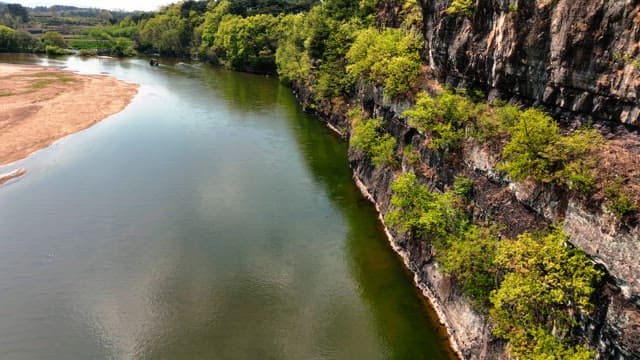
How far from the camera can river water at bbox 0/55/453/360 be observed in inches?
915

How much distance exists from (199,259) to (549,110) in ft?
72.5

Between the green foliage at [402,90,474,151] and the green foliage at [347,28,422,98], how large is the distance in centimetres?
522

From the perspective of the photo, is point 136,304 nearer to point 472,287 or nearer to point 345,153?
point 472,287

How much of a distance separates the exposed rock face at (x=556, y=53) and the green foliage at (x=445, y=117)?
5.34 ft

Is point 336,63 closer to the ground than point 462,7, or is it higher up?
closer to the ground

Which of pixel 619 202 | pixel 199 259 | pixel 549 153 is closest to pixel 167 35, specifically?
pixel 199 259

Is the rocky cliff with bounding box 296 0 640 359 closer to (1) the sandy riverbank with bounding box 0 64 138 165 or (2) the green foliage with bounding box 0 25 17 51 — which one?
(1) the sandy riverbank with bounding box 0 64 138 165

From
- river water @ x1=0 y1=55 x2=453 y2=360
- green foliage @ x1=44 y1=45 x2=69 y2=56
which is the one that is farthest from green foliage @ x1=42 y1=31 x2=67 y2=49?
river water @ x1=0 y1=55 x2=453 y2=360

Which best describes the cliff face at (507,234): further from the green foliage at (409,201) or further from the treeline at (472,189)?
the green foliage at (409,201)

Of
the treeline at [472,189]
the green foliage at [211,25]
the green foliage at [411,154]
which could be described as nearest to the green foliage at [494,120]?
the treeline at [472,189]

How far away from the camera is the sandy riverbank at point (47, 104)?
52.8 meters

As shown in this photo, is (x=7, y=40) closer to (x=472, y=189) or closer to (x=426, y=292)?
(x=426, y=292)

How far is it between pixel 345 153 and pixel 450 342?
30.7 m

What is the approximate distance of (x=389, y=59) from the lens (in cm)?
3681
